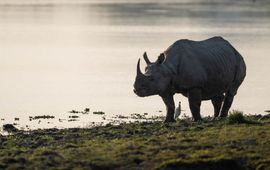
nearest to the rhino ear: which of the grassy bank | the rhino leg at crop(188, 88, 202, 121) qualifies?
the rhino leg at crop(188, 88, 202, 121)

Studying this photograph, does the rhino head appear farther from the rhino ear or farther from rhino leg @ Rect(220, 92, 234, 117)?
rhino leg @ Rect(220, 92, 234, 117)

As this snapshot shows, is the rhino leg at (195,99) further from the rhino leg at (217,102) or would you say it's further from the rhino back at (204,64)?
the rhino leg at (217,102)

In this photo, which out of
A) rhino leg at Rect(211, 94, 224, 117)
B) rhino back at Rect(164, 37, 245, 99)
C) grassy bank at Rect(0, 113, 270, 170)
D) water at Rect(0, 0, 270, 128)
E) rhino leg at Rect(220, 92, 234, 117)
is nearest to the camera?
grassy bank at Rect(0, 113, 270, 170)

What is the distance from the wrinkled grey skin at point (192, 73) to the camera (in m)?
21.8

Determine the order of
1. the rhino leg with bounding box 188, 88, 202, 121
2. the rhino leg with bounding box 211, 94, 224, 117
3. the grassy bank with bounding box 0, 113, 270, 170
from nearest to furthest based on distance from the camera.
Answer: the grassy bank with bounding box 0, 113, 270, 170 → the rhino leg with bounding box 188, 88, 202, 121 → the rhino leg with bounding box 211, 94, 224, 117

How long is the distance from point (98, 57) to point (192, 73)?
4934cm

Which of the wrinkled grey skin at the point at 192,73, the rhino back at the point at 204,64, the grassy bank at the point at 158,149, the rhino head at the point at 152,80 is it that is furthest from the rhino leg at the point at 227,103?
the grassy bank at the point at 158,149

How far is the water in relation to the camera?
38312 millimetres

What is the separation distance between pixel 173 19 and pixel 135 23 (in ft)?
A: 40.7

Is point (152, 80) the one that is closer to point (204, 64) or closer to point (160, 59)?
point (160, 59)

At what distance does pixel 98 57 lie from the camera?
234 ft

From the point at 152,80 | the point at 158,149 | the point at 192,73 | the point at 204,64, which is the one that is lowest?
the point at 158,149

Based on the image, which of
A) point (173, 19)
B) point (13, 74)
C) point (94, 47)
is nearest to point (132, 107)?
point (13, 74)

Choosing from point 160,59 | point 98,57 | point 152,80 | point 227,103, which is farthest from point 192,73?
point 98,57
